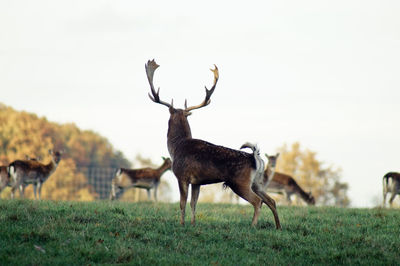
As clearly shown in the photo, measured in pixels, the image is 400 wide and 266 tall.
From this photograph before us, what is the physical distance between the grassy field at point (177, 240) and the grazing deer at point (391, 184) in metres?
9.79

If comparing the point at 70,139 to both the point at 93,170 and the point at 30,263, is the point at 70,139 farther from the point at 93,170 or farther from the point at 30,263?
the point at 30,263

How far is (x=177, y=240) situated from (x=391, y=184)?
549 inches

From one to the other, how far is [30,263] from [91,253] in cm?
81

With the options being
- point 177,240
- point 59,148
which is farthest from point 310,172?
point 177,240

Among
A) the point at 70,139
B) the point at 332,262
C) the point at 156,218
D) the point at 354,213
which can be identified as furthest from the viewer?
the point at 70,139

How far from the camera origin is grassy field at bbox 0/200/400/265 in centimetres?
763

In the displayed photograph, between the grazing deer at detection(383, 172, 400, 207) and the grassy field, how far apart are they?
9.79 meters

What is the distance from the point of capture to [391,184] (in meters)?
20.5

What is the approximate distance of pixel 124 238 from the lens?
28.1ft

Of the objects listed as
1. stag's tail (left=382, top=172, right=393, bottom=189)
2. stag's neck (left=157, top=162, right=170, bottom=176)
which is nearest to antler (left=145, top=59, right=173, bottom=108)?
stag's neck (left=157, top=162, right=170, bottom=176)

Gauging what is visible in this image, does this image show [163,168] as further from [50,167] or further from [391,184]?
[391,184]

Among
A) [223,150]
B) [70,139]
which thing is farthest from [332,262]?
[70,139]

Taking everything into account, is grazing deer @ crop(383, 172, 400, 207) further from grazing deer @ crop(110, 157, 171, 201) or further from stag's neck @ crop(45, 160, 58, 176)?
stag's neck @ crop(45, 160, 58, 176)

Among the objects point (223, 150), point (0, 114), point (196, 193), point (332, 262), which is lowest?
point (332, 262)
